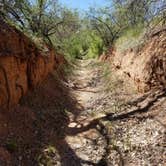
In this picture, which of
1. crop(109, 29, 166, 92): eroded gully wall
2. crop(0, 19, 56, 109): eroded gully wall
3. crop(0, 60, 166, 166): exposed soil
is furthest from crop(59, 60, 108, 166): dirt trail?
crop(109, 29, 166, 92): eroded gully wall

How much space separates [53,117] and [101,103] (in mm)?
2064

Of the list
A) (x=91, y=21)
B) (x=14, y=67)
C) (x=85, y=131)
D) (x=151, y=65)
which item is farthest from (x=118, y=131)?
(x=91, y=21)

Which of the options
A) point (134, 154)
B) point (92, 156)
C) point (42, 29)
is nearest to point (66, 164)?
point (92, 156)

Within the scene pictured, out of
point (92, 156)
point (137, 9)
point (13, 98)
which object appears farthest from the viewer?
point (137, 9)

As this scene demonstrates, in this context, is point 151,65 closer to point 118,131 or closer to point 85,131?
point 118,131

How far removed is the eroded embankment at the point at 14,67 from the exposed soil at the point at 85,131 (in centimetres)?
31

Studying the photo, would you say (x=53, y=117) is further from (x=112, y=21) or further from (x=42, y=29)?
(x=112, y=21)

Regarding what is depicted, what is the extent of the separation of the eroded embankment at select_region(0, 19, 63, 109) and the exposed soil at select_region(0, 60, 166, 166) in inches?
12.1

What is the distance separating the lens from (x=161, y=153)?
20.1ft

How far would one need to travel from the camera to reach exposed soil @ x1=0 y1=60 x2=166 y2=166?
20.0 feet

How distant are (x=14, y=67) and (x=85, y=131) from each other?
2.19 m

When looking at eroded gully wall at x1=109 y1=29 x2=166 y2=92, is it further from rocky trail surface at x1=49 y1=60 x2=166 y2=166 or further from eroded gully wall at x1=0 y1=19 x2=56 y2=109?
eroded gully wall at x1=0 y1=19 x2=56 y2=109

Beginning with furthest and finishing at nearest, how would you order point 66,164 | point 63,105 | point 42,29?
point 42,29, point 63,105, point 66,164

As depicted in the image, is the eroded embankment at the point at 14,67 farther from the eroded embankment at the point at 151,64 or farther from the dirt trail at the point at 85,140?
the eroded embankment at the point at 151,64
